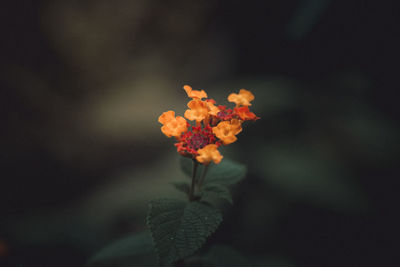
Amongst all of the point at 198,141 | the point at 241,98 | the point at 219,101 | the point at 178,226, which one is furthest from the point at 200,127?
the point at 219,101

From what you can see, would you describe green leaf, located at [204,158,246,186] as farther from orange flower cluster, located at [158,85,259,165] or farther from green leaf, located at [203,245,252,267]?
green leaf, located at [203,245,252,267]

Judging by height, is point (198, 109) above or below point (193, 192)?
above

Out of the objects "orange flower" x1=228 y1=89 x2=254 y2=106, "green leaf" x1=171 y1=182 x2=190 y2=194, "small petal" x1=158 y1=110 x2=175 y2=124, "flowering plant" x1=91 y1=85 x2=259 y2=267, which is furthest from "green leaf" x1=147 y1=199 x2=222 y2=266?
"orange flower" x1=228 y1=89 x2=254 y2=106

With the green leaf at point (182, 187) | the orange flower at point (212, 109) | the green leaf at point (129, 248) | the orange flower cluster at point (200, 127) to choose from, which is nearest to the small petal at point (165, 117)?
the orange flower cluster at point (200, 127)

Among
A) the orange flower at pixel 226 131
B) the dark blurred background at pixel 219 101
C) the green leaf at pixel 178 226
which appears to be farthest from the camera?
the dark blurred background at pixel 219 101

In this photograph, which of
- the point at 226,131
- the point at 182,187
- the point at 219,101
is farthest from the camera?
the point at 219,101

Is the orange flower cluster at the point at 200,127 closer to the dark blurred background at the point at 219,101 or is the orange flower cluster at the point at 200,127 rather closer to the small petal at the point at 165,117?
the small petal at the point at 165,117

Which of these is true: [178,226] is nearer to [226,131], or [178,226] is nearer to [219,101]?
[226,131]
